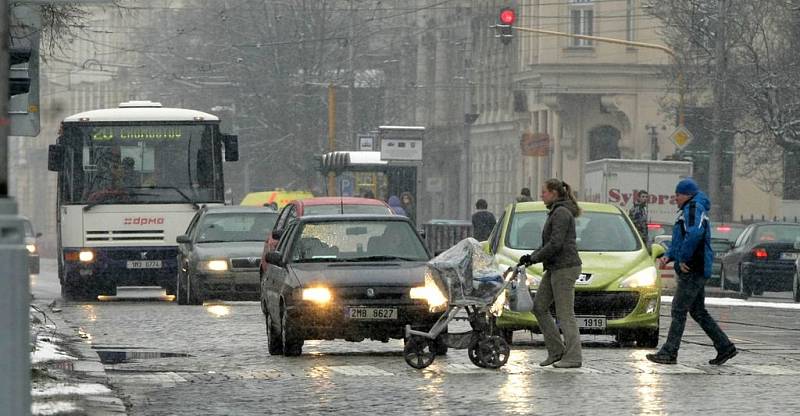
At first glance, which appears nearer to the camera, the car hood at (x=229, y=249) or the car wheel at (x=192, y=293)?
the car hood at (x=229, y=249)

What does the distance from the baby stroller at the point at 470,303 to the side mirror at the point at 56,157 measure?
16.1 meters

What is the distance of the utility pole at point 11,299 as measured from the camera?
8109mm

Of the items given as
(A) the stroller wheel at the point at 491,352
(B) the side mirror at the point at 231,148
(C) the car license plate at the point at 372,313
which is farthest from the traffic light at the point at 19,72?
(B) the side mirror at the point at 231,148

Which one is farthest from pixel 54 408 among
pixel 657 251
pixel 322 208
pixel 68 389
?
pixel 322 208

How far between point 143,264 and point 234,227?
229cm

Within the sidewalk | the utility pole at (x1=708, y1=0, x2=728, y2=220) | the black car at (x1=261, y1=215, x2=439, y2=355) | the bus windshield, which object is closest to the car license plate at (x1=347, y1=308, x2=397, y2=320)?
the black car at (x1=261, y1=215, x2=439, y2=355)

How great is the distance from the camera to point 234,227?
101ft

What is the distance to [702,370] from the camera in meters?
16.5

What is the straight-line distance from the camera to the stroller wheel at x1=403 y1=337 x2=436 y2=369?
16.6m

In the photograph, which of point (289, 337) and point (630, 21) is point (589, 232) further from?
point (630, 21)

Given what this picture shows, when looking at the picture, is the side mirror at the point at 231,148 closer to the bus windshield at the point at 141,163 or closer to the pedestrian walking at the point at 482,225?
the bus windshield at the point at 141,163

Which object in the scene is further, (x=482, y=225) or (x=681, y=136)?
(x=681, y=136)

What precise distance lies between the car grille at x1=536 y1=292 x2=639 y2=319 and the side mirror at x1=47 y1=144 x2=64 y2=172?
47.5ft

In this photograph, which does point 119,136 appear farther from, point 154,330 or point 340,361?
point 340,361
